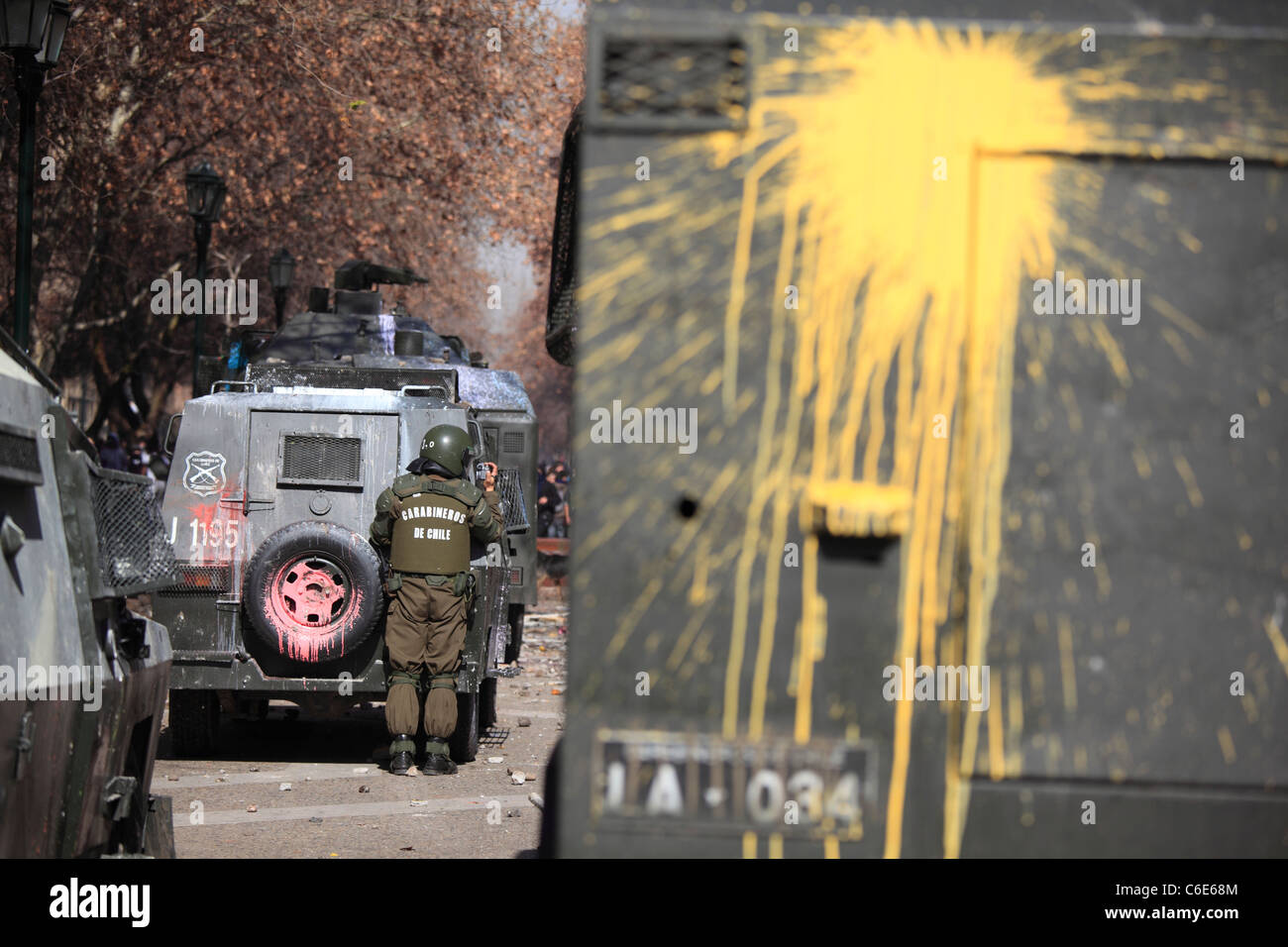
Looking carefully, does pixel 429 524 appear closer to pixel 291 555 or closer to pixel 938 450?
pixel 291 555

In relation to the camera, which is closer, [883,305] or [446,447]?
[883,305]

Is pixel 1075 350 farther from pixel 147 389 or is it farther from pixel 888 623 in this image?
pixel 147 389

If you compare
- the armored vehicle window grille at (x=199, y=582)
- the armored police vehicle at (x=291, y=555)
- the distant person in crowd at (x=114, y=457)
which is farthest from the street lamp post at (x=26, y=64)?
the distant person in crowd at (x=114, y=457)

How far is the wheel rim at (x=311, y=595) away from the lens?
10188mm

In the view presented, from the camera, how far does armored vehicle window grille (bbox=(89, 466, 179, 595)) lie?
4609mm

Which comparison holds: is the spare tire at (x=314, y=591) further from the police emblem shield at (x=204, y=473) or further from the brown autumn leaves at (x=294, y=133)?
the brown autumn leaves at (x=294, y=133)

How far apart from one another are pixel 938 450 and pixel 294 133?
967 inches

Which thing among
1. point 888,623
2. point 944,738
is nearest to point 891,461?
point 888,623

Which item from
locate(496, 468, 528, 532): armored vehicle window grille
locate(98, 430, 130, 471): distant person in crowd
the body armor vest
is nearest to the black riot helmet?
the body armor vest

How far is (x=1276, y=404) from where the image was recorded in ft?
8.91

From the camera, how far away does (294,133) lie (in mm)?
26016

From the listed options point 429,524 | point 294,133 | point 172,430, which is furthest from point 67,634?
point 294,133

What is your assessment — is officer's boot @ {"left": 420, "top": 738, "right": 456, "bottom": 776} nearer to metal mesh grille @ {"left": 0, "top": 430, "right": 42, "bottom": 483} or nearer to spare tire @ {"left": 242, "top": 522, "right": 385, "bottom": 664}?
spare tire @ {"left": 242, "top": 522, "right": 385, "bottom": 664}

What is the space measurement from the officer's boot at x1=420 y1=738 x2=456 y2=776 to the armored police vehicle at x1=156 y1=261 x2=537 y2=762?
0.35 m
